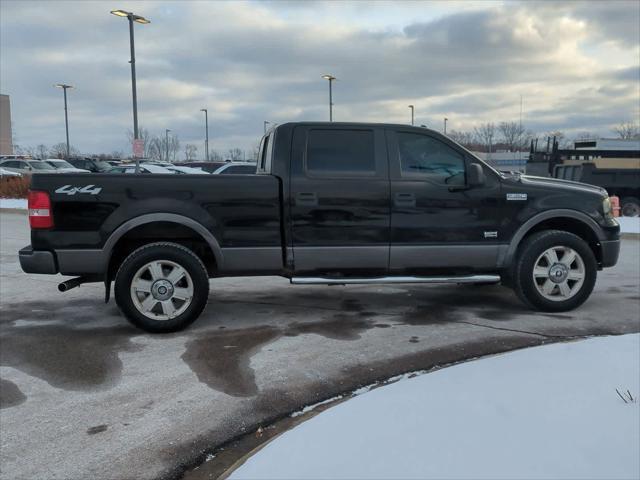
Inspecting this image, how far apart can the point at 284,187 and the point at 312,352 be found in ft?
5.34

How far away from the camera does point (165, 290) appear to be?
18.1 ft

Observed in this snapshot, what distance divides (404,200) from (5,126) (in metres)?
124

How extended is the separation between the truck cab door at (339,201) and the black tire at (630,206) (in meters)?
15.1

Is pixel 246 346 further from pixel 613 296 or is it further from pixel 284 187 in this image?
pixel 613 296

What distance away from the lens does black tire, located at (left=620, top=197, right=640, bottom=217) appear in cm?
1810

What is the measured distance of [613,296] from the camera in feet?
23.3

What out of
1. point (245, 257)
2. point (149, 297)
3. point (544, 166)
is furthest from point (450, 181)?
point (544, 166)

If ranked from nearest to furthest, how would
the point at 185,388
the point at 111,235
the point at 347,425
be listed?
the point at 347,425
the point at 185,388
the point at 111,235

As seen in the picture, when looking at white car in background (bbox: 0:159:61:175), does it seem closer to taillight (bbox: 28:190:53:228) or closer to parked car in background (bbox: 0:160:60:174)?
parked car in background (bbox: 0:160:60:174)

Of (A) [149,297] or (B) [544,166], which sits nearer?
(A) [149,297]

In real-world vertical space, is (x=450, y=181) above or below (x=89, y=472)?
above

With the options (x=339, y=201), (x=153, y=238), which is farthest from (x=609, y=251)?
(x=153, y=238)

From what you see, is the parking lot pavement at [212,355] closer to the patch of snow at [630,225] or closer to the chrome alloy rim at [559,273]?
the chrome alloy rim at [559,273]

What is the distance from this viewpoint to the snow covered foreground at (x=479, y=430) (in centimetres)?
283
